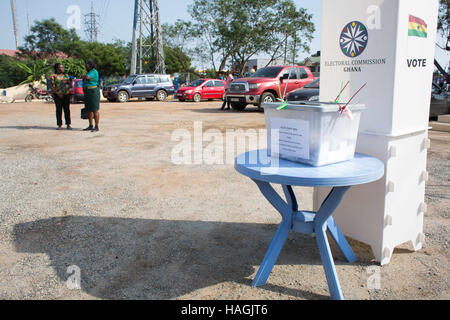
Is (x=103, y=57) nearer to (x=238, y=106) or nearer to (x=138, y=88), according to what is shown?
(x=138, y=88)

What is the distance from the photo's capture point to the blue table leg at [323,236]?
245 cm

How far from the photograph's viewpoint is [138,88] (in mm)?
Answer: 22594

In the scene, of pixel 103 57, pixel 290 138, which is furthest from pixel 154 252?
pixel 103 57

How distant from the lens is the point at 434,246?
3.30m

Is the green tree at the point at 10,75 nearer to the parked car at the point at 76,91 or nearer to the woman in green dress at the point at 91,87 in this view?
the parked car at the point at 76,91

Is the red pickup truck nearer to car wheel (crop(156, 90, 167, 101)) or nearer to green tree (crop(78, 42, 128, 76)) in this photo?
car wheel (crop(156, 90, 167, 101))

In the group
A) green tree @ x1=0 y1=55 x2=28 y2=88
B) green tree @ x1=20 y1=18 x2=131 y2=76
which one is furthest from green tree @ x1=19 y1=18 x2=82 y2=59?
green tree @ x1=0 y1=55 x2=28 y2=88

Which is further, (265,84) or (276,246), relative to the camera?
(265,84)

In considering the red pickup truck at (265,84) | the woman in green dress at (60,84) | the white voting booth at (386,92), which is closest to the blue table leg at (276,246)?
the white voting booth at (386,92)

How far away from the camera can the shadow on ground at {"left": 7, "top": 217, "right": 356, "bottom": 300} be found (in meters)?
2.75

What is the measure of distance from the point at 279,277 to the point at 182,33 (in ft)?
132

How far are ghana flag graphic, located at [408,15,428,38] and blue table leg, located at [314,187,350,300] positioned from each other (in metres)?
1.32

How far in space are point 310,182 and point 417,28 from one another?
1.57 metres

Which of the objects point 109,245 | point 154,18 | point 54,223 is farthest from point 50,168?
point 154,18
